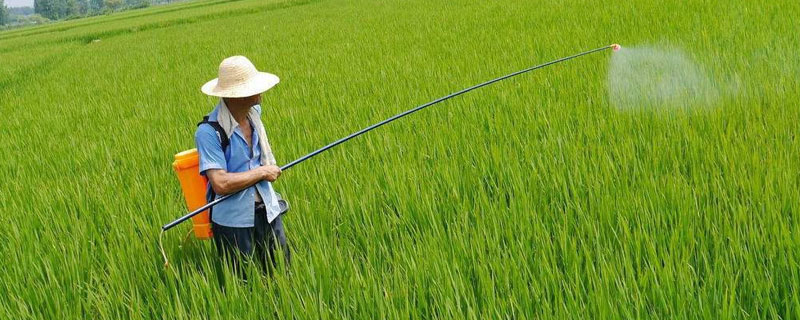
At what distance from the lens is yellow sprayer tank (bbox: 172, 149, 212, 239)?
5.08ft

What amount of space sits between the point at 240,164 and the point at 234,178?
3.4 inches

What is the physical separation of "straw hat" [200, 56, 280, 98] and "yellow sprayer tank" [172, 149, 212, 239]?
Answer: 0.68ft

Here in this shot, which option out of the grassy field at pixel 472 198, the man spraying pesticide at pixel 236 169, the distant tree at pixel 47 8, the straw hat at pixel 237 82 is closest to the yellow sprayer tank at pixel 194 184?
the man spraying pesticide at pixel 236 169

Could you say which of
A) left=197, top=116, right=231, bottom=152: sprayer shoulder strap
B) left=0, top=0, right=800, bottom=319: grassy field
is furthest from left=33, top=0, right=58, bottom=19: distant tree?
left=197, top=116, right=231, bottom=152: sprayer shoulder strap

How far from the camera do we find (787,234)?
1.19 meters

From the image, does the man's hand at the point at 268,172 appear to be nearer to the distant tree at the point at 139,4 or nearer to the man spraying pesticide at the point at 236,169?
the man spraying pesticide at the point at 236,169

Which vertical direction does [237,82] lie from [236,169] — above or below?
above

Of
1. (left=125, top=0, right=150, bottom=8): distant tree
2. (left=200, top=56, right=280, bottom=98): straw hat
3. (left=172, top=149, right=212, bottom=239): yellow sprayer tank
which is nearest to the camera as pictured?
(left=200, top=56, right=280, bottom=98): straw hat

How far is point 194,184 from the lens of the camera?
5.17 ft

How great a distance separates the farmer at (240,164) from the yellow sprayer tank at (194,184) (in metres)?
0.05

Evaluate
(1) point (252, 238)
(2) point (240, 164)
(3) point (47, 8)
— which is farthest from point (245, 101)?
(3) point (47, 8)

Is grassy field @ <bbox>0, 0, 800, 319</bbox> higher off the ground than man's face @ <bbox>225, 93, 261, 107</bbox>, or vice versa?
man's face @ <bbox>225, 93, 261, 107</bbox>

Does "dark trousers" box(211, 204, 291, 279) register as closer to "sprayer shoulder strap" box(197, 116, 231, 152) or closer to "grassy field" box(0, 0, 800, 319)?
Answer: "grassy field" box(0, 0, 800, 319)

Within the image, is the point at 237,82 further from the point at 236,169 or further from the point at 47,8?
the point at 47,8
